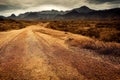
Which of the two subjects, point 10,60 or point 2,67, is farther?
point 10,60

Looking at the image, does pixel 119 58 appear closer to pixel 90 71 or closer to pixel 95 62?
pixel 95 62

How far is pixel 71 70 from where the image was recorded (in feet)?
27.7

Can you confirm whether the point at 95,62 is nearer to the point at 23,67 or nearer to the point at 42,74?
the point at 42,74

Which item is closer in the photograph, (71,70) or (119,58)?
(71,70)

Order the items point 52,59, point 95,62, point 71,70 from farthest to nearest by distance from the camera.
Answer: point 52,59 < point 95,62 < point 71,70

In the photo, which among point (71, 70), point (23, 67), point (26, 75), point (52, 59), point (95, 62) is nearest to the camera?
point (26, 75)

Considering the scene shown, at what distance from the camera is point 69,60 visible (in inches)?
408

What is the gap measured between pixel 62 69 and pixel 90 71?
1467 millimetres

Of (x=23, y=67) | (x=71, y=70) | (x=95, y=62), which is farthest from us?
(x=95, y=62)

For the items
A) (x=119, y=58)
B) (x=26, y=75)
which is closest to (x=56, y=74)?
(x=26, y=75)

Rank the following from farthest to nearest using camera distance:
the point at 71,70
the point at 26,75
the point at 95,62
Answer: the point at 95,62, the point at 71,70, the point at 26,75

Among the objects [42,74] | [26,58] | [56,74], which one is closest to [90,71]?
[56,74]

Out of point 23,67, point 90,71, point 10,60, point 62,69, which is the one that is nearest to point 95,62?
point 90,71

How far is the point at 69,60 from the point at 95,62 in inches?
64.3
